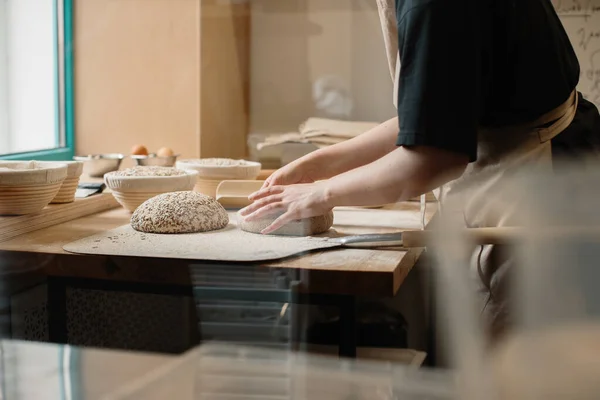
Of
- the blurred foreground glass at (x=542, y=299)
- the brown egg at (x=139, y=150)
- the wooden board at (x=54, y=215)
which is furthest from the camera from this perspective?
the brown egg at (x=139, y=150)

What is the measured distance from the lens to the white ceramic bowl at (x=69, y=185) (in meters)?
0.90

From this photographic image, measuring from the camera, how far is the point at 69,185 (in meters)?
0.90

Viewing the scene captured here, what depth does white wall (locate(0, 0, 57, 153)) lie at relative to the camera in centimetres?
76

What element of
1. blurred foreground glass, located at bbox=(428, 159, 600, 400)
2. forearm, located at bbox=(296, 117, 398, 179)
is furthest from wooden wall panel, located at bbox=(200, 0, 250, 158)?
blurred foreground glass, located at bbox=(428, 159, 600, 400)

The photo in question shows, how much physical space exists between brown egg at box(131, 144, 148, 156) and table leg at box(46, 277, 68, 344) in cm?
38

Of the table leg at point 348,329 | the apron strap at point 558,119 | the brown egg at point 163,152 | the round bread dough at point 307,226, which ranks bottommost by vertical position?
the table leg at point 348,329

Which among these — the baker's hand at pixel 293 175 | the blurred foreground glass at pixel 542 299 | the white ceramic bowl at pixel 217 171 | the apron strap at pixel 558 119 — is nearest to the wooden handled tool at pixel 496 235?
the blurred foreground glass at pixel 542 299

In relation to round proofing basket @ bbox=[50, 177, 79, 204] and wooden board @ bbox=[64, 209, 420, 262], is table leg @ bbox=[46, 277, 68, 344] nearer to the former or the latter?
wooden board @ bbox=[64, 209, 420, 262]

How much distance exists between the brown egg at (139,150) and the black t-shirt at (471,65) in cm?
49

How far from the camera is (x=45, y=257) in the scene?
639 mm

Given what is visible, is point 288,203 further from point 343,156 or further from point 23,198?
point 23,198

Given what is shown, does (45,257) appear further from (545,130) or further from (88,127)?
(545,130)

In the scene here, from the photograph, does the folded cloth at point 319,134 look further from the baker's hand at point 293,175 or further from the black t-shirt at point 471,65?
the black t-shirt at point 471,65

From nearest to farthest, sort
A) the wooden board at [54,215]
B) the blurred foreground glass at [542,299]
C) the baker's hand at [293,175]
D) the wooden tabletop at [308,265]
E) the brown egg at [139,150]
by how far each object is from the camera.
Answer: the blurred foreground glass at [542,299], the wooden tabletop at [308,265], the wooden board at [54,215], the baker's hand at [293,175], the brown egg at [139,150]
